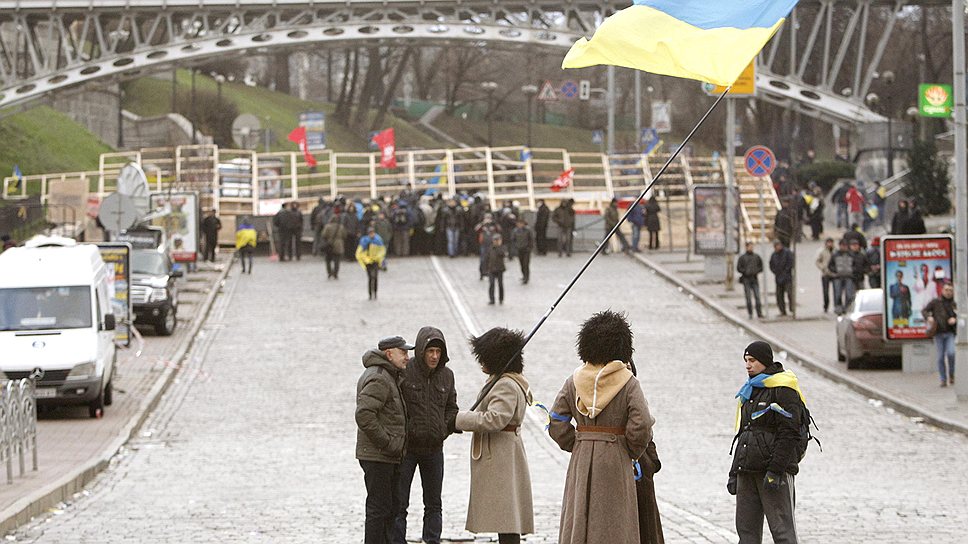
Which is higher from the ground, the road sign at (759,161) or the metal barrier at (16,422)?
the road sign at (759,161)

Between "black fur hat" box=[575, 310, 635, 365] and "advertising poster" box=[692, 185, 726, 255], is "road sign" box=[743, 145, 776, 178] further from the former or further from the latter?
"black fur hat" box=[575, 310, 635, 365]

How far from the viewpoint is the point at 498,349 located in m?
10.3

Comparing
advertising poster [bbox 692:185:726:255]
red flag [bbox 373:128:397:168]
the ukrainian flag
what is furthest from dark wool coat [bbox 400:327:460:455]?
red flag [bbox 373:128:397:168]

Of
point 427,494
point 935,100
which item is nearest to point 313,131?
point 935,100

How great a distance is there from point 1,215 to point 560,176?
17.8m

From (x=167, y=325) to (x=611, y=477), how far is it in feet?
78.8

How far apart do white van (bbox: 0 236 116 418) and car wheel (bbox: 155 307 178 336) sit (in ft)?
24.8

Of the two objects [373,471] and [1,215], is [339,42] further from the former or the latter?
[373,471]

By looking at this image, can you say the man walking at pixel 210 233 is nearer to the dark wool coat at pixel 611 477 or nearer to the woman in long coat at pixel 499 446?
the woman in long coat at pixel 499 446

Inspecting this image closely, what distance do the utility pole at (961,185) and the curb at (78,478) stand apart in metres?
11.0

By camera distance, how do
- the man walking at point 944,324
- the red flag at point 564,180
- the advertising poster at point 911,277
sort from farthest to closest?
the red flag at point 564,180 → the advertising poster at point 911,277 → the man walking at point 944,324

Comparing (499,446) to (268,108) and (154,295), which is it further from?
(268,108)

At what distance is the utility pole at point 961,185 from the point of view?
900 inches

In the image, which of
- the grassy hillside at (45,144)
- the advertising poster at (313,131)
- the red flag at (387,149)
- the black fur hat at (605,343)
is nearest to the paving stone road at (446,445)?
the black fur hat at (605,343)
